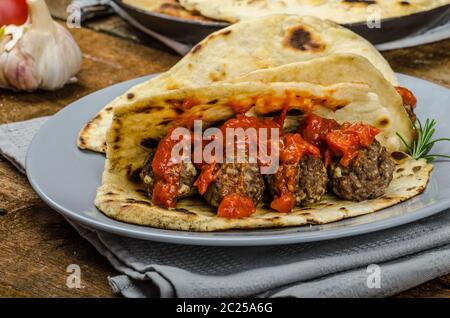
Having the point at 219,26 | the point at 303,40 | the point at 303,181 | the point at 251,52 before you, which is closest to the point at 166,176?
the point at 303,181

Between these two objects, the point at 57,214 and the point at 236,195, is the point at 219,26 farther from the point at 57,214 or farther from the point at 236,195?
the point at 236,195

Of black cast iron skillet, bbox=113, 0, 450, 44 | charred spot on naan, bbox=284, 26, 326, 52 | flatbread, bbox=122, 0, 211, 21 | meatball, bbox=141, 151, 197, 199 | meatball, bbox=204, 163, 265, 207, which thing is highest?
charred spot on naan, bbox=284, 26, 326, 52

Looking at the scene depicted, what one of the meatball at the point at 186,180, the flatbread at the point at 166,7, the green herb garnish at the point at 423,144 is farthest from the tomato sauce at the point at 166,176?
the flatbread at the point at 166,7

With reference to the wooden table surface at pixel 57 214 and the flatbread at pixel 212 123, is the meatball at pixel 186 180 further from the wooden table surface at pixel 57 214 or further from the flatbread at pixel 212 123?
the wooden table surface at pixel 57 214

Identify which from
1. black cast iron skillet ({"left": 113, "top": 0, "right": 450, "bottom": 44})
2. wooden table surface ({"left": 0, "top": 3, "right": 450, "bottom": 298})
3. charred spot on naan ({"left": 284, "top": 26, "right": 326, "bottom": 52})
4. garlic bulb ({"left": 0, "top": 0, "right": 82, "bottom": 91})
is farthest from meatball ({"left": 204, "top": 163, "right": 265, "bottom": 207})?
garlic bulb ({"left": 0, "top": 0, "right": 82, "bottom": 91})

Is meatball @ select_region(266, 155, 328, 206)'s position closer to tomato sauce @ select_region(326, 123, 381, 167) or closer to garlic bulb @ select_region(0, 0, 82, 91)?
tomato sauce @ select_region(326, 123, 381, 167)

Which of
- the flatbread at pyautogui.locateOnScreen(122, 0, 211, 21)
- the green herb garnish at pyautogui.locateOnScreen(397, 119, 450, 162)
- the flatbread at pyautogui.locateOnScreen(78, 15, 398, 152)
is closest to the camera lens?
the green herb garnish at pyautogui.locateOnScreen(397, 119, 450, 162)
